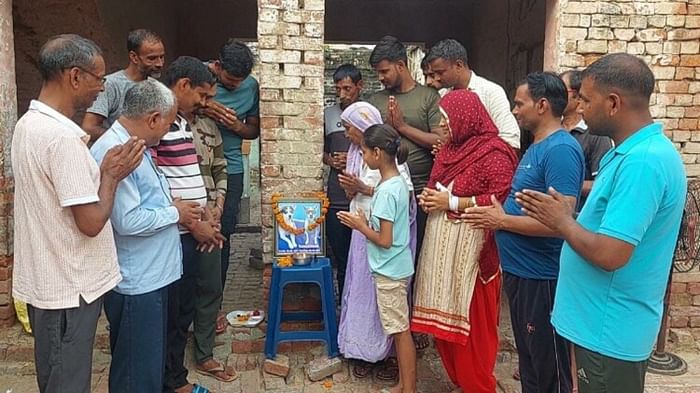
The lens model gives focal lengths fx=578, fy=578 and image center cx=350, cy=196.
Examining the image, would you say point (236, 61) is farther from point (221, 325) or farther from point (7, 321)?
point (7, 321)

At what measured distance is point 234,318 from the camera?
14.5 feet

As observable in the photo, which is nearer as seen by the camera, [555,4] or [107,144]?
[107,144]

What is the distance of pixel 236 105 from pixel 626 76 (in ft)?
9.51

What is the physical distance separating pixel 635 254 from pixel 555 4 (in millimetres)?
2949

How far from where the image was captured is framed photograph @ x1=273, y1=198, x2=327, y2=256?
3.94m

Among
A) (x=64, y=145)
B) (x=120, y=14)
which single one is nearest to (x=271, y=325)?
(x=64, y=145)

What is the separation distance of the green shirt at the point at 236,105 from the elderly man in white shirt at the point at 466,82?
52.2 inches

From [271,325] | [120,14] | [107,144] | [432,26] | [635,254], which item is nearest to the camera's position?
[635,254]

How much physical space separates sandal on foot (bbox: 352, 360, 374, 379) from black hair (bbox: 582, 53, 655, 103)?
2.54m

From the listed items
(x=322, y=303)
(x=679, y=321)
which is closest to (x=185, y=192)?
(x=322, y=303)

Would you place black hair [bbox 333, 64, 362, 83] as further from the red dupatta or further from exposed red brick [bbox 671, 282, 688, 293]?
exposed red brick [bbox 671, 282, 688, 293]

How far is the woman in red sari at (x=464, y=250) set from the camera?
3.21 m

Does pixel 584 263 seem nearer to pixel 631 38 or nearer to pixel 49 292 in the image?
pixel 49 292

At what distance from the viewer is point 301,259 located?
156 inches
